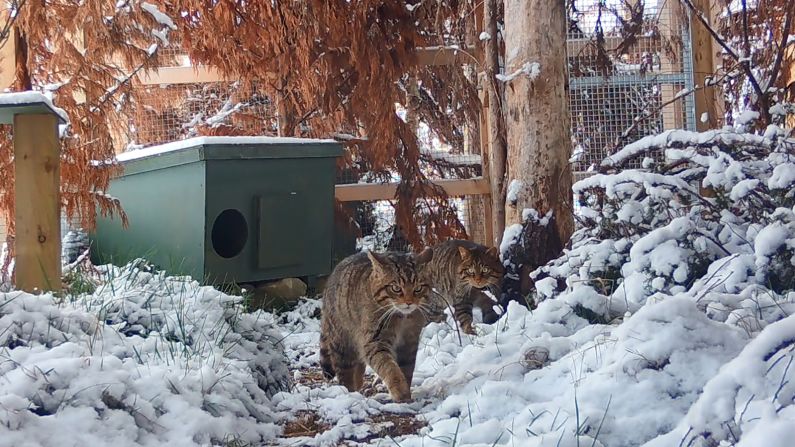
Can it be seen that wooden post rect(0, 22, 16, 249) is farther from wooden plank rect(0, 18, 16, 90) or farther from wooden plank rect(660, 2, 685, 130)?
wooden plank rect(660, 2, 685, 130)

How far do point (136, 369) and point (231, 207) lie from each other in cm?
330

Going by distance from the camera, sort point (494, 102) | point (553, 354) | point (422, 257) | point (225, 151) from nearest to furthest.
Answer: point (553, 354) → point (422, 257) → point (225, 151) → point (494, 102)

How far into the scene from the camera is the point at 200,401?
8.84 feet

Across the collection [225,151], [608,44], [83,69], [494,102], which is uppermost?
[608,44]

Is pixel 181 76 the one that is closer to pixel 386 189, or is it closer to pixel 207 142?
pixel 386 189

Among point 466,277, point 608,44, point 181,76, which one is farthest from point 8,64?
point 608,44

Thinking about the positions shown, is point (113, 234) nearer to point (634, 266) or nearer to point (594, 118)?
point (594, 118)

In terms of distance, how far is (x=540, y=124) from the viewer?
5051 mm

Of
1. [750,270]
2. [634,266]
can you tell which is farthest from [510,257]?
[750,270]

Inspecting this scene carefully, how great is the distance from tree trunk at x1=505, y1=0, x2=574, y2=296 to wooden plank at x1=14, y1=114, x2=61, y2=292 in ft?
8.75

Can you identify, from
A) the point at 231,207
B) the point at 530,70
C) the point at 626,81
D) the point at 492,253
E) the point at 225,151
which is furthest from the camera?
the point at 626,81

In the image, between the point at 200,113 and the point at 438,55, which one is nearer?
the point at 438,55

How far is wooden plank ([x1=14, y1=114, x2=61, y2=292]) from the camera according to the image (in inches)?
165

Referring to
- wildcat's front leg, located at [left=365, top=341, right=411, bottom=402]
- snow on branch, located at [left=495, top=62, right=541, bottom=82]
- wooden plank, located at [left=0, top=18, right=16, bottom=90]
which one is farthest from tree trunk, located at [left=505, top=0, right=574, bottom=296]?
wooden plank, located at [left=0, top=18, right=16, bottom=90]
